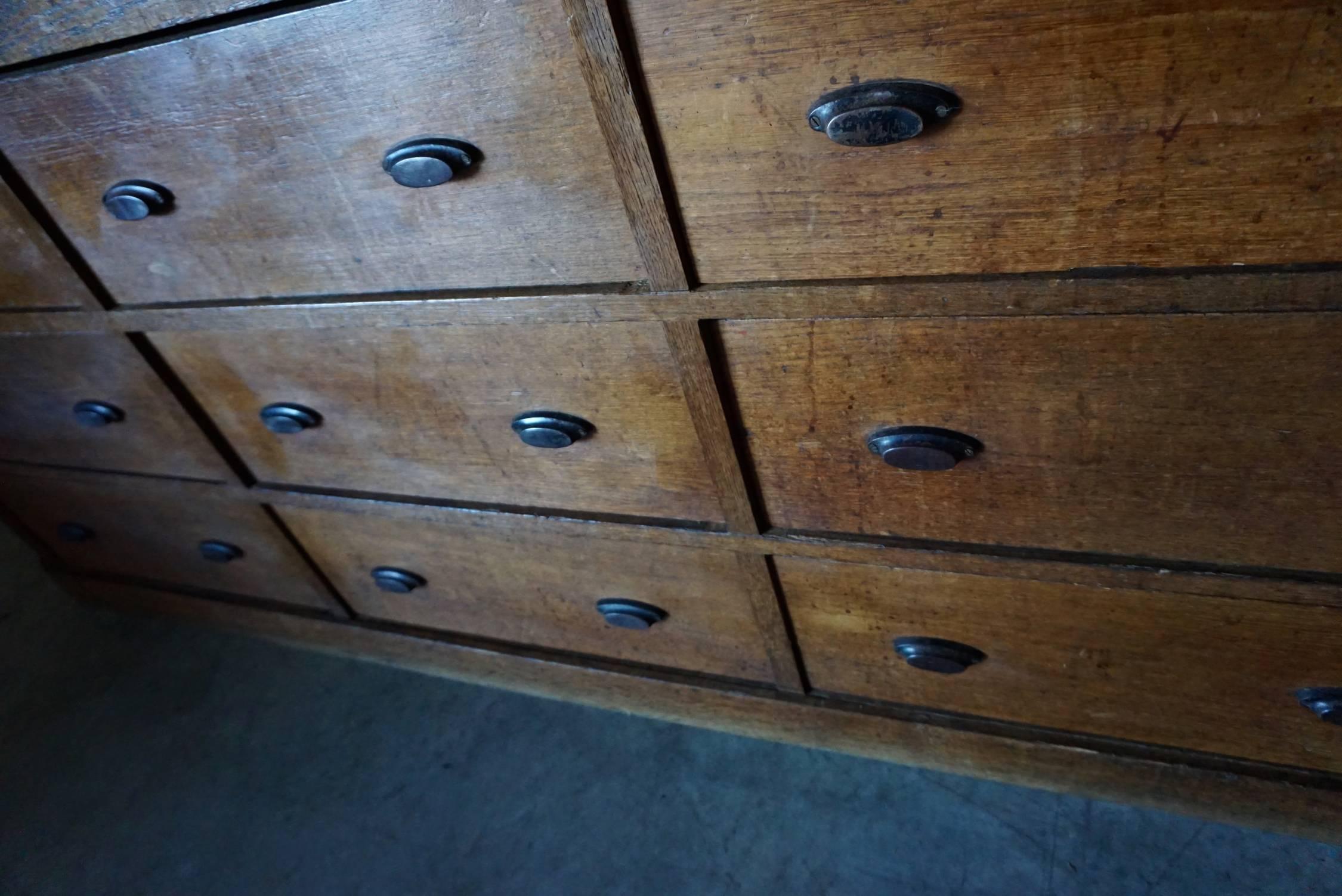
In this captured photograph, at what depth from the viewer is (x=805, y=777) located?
1194mm

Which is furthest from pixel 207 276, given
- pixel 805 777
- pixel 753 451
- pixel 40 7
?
pixel 805 777

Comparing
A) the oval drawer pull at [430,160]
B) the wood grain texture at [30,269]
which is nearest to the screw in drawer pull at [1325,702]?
the oval drawer pull at [430,160]

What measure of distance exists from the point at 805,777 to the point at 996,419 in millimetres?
663

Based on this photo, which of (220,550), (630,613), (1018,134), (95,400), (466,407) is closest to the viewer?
(1018,134)

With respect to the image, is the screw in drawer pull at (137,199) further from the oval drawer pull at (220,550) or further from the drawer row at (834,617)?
the oval drawer pull at (220,550)

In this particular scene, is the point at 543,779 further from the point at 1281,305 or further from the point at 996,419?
the point at 1281,305

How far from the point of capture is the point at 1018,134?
1.93 ft

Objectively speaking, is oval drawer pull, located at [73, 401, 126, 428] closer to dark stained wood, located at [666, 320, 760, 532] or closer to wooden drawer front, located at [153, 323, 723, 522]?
wooden drawer front, located at [153, 323, 723, 522]

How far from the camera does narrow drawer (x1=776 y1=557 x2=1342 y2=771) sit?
801mm

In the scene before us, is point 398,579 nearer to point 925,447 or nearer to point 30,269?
point 30,269

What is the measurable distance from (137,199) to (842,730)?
1.03 m

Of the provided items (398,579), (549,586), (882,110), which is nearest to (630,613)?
(549,586)

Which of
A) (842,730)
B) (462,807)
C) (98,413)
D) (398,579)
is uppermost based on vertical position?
(98,413)

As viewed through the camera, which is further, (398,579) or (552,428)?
(398,579)
